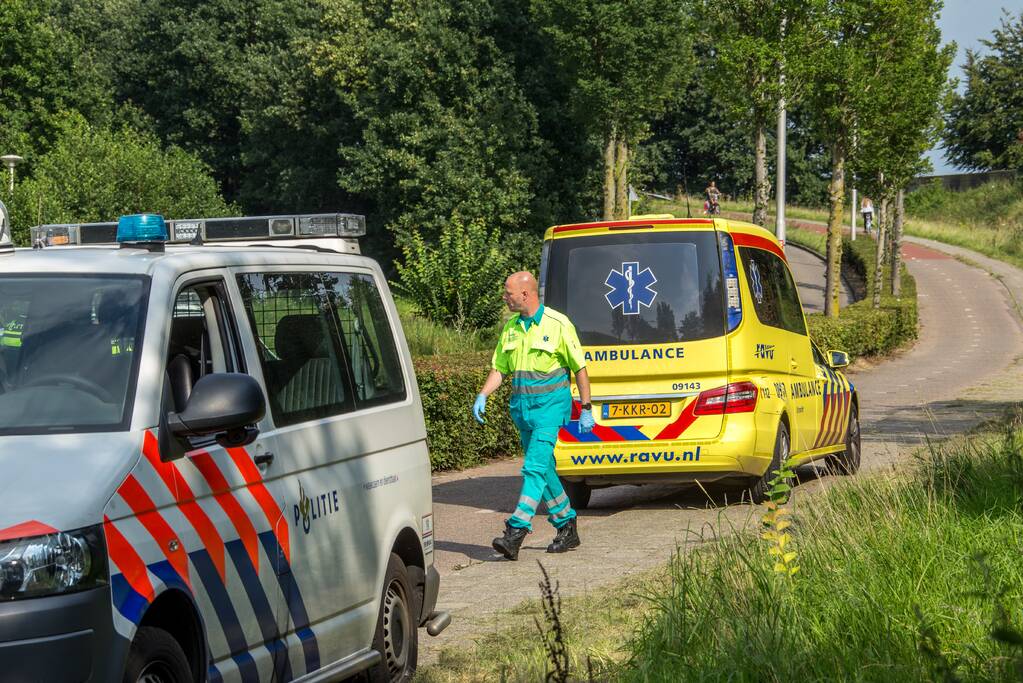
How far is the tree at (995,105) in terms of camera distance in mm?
81312

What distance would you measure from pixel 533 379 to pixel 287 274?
4.03 m

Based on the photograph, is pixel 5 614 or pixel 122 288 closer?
pixel 5 614

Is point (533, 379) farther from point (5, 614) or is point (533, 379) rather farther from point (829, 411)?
point (5, 614)

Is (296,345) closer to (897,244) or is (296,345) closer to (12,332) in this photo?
(12,332)

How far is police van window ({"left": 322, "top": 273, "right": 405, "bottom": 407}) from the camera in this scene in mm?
6270

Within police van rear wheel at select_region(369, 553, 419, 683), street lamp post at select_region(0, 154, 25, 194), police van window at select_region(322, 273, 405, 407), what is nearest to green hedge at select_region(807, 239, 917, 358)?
police van window at select_region(322, 273, 405, 407)

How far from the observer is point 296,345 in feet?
18.8

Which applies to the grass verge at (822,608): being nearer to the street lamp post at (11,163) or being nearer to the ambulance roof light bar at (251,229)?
the ambulance roof light bar at (251,229)

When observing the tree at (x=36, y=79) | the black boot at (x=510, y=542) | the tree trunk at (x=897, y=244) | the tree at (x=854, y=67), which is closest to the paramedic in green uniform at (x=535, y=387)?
the black boot at (x=510, y=542)

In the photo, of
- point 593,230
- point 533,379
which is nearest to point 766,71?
point 593,230

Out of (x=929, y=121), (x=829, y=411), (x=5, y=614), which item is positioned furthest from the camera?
(x=929, y=121)

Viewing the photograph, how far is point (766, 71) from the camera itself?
87.8ft

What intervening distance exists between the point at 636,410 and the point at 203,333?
6.92 meters

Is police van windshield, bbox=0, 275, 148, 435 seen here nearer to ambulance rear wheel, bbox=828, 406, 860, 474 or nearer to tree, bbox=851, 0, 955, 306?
ambulance rear wheel, bbox=828, 406, 860, 474
